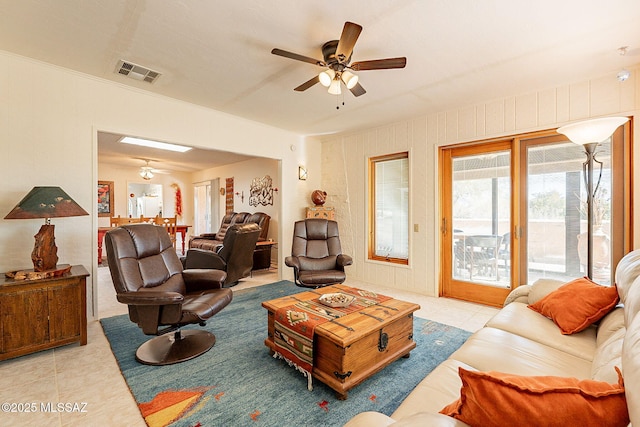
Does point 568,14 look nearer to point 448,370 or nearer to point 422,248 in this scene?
point 448,370

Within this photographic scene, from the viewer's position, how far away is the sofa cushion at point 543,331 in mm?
1625

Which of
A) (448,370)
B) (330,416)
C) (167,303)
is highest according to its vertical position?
(167,303)

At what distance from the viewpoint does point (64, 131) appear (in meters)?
2.90

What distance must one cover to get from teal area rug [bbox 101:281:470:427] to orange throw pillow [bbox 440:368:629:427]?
1.12 m

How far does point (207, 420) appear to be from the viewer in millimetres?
1636

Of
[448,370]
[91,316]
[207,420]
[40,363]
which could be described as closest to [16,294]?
[40,363]

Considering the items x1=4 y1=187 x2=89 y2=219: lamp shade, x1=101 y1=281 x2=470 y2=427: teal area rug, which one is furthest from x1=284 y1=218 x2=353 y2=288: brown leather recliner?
x1=4 y1=187 x2=89 y2=219: lamp shade

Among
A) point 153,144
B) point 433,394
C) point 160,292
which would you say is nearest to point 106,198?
point 153,144

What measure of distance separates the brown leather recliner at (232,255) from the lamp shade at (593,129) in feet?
12.2

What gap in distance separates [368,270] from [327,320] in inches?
117

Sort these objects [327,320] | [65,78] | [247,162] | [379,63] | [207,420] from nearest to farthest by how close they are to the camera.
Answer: [207,420] < [327,320] < [379,63] < [65,78] < [247,162]

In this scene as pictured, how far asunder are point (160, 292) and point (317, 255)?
2362mm

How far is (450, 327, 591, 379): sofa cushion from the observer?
1403 mm

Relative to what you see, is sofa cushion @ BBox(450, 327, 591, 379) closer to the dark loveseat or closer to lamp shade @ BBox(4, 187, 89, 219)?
lamp shade @ BBox(4, 187, 89, 219)
